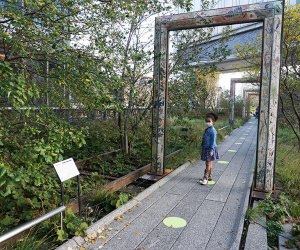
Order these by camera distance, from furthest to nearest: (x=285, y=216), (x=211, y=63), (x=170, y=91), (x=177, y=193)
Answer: (x=211, y=63) → (x=170, y=91) → (x=177, y=193) → (x=285, y=216)

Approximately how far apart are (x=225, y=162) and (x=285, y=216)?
3.66 m

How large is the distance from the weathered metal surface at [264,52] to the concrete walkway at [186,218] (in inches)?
30.9

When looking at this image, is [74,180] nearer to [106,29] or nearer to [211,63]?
[106,29]

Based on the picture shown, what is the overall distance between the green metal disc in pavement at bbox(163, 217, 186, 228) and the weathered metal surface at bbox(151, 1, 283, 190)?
1.90 m

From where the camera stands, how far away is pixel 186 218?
368 centimetres

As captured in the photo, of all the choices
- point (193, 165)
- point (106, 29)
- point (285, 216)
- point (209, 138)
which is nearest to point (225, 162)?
point (193, 165)

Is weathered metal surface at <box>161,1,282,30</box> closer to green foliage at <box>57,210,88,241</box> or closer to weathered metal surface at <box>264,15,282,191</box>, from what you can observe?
weathered metal surface at <box>264,15,282,191</box>

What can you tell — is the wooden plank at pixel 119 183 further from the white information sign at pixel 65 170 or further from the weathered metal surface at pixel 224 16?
the weathered metal surface at pixel 224 16

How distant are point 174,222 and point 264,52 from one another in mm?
3150

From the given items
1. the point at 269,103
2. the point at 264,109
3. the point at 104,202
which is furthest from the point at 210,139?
the point at 104,202

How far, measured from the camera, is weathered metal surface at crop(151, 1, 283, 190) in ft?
14.1

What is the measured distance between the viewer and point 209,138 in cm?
530

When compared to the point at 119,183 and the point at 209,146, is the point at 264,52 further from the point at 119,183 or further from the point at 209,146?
the point at 119,183

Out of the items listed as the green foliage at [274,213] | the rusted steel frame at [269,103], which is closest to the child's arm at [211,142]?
the rusted steel frame at [269,103]
